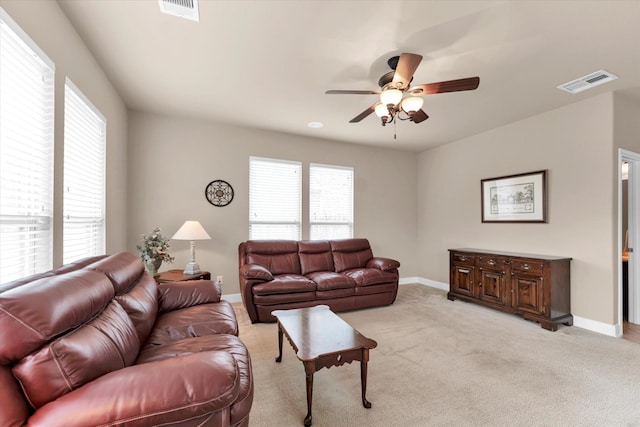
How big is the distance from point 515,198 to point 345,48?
131 inches

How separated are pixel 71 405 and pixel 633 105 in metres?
5.41

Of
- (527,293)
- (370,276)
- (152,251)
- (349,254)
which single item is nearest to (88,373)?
(152,251)

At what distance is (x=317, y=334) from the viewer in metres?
2.11

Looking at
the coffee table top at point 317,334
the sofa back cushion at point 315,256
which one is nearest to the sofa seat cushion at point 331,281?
the sofa back cushion at point 315,256

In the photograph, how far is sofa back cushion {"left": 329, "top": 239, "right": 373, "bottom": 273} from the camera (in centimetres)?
459

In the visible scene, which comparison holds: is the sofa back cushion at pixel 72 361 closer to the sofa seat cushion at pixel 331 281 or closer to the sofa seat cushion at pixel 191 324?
the sofa seat cushion at pixel 191 324

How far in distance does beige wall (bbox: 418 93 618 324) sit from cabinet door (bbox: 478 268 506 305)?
570 millimetres

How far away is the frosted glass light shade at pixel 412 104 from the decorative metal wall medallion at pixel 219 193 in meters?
2.91

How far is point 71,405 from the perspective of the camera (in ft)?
3.07

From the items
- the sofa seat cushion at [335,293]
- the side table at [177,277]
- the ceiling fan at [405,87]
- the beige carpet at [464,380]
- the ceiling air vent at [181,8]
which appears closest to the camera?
the beige carpet at [464,380]

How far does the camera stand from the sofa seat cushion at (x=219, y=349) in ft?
4.18

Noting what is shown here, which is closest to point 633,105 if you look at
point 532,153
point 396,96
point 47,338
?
point 532,153

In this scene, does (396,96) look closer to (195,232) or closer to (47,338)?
(47,338)

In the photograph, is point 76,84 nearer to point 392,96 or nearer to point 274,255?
point 392,96
